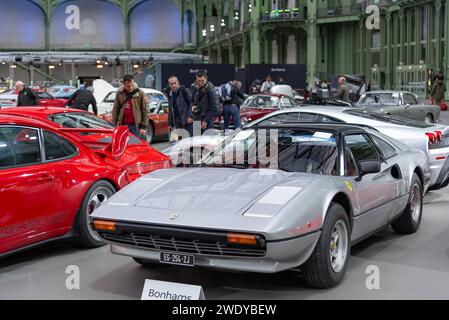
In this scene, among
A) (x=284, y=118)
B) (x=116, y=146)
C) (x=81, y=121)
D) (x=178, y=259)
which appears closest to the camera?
(x=178, y=259)

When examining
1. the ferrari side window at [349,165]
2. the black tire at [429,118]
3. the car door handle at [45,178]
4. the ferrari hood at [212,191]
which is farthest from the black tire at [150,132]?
the ferrari side window at [349,165]

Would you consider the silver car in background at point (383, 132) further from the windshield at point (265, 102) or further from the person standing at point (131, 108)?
the windshield at point (265, 102)

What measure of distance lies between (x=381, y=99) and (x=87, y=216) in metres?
13.9

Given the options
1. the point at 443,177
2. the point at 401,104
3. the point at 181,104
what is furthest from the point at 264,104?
the point at 443,177

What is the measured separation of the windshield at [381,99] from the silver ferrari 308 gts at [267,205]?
12.4 metres

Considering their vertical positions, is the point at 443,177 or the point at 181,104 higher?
the point at 181,104

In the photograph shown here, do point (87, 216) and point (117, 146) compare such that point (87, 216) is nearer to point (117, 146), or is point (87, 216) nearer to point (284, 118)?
point (117, 146)

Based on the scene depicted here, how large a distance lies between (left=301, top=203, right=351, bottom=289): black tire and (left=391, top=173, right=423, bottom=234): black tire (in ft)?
6.72

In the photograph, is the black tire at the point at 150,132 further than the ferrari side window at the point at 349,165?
Yes

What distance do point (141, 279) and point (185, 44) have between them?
2709 inches

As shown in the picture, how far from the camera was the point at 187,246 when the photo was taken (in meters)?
4.56

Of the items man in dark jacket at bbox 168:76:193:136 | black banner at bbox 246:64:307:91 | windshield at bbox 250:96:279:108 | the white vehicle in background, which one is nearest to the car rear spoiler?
man in dark jacket at bbox 168:76:193:136

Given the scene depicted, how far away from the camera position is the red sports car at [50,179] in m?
5.48

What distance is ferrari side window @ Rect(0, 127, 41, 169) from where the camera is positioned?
5.64 metres
